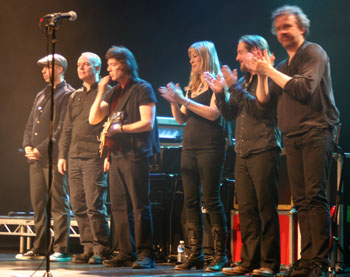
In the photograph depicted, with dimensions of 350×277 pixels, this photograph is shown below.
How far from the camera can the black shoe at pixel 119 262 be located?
4.34 metres

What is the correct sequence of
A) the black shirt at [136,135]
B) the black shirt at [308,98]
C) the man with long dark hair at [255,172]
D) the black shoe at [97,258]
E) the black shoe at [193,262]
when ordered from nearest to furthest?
the black shirt at [308,98] → the man with long dark hair at [255,172] → the black shoe at [193,262] → the black shirt at [136,135] → the black shoe at [97,258]

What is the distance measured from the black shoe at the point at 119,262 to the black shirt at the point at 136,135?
806 mm

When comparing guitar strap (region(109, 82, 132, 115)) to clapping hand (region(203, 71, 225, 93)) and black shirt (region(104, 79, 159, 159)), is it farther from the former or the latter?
clapping hand (region(203, 71, 225, 93))

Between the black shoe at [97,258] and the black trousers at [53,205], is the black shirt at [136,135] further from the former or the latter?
the black trousers at [53,205]

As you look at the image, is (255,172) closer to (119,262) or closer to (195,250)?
(195,250)

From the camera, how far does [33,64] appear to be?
26.0 ft

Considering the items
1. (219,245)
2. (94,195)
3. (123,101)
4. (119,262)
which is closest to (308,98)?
(219,245)

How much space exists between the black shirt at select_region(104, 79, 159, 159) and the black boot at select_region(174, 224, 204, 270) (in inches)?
27.0

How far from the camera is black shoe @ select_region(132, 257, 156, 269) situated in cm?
420

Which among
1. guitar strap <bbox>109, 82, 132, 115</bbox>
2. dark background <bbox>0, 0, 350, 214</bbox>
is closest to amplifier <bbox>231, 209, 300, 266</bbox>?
guitar strap <bbox>109, 82, 132, 115</bbox>

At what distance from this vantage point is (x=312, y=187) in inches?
128

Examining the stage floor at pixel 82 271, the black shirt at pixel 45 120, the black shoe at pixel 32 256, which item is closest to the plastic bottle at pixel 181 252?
the stage floor at pixel 82 271

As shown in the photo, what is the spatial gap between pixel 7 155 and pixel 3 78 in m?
1.10

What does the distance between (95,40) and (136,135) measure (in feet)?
12.7
